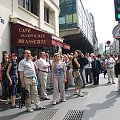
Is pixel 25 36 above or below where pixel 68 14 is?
below

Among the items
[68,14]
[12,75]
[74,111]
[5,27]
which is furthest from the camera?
[68,14]

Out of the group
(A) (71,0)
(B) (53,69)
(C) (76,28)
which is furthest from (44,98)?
(A) (71,0)

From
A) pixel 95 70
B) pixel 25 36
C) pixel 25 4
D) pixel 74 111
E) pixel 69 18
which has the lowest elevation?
pixel 74 111

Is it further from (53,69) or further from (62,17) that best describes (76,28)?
(53,69)

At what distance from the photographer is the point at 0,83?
1085 cm

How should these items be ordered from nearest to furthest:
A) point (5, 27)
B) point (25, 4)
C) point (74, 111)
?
point (74, 111) < point (5, 27) < point (25, 4)

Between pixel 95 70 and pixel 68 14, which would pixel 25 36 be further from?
pixel 68 14

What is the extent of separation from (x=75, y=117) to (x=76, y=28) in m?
32.1

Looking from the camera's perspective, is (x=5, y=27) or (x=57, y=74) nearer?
(x=57, y=74)

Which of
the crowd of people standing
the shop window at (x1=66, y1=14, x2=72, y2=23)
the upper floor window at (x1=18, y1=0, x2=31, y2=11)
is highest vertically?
the shop window at (x1=66, y1=14, x2=72, y2=23)

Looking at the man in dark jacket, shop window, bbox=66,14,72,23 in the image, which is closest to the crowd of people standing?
the man in dark jacket

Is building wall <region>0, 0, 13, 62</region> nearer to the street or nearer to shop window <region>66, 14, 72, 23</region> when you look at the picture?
the street

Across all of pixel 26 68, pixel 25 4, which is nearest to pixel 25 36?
pixel 25 4

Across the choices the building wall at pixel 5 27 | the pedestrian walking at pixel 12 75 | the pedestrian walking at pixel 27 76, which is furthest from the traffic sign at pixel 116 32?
the building wall at pixel 5 27
